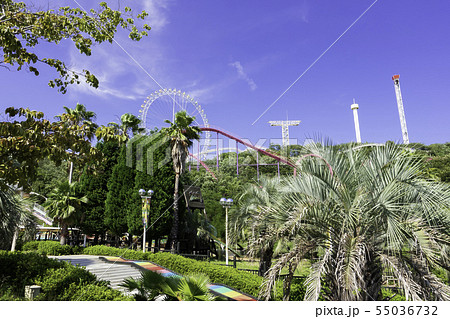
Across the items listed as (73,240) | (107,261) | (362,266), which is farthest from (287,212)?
(73,240)

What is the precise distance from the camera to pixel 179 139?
66.4 ft

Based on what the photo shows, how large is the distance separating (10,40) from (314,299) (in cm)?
672

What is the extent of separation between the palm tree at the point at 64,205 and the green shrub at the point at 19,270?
37.0ft

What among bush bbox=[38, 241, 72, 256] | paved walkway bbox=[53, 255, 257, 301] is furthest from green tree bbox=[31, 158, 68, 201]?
paved walkway bbox=[53, 255, 257, 301]

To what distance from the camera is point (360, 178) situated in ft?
17.6

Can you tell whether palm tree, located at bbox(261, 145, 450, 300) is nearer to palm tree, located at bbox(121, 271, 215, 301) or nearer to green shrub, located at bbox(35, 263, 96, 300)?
palm tree, located at bbox(121, 271, 215, 301)

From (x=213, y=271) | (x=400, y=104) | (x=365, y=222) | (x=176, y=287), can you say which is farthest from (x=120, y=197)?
(x=400, y=104)

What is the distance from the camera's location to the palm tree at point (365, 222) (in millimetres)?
4543

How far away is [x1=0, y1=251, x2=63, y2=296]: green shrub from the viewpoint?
805 cm

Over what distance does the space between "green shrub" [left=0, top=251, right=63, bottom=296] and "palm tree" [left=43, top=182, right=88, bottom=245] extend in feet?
37.0

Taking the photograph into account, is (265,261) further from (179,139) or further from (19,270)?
(179,139)

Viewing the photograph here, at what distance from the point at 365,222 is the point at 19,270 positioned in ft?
33.3
